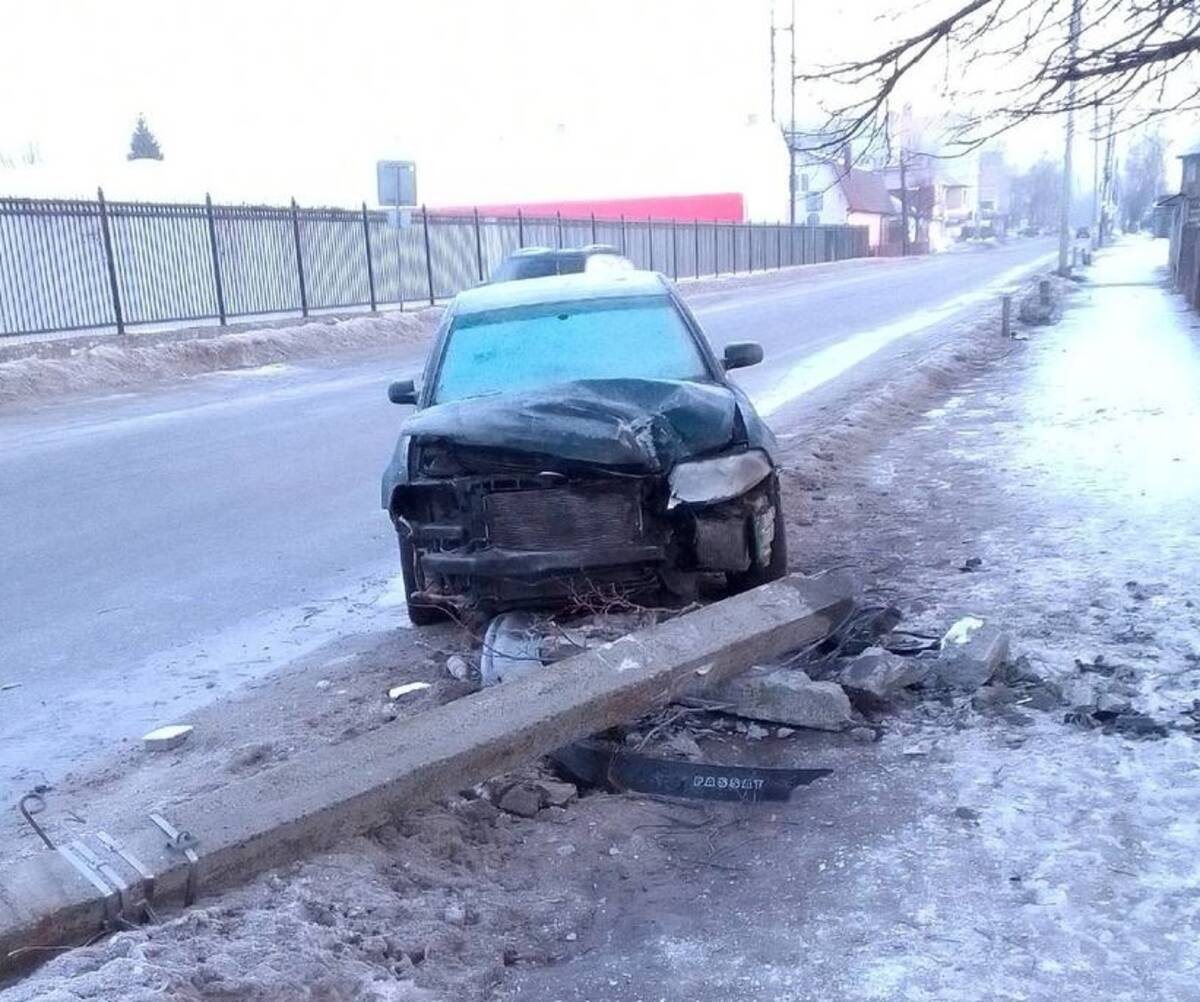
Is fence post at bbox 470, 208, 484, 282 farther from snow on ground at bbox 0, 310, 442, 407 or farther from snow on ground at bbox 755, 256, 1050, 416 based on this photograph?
snow on ground at bbox 755, 256, 1050, 416

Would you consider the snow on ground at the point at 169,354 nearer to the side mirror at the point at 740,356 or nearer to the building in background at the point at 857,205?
the side mirror at the point at 740,356

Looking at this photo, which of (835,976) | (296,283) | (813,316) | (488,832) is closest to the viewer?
(835,976)

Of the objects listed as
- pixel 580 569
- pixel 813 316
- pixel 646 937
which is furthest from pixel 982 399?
pixel 813 316

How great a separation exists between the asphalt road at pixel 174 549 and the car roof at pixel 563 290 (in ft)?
5.86

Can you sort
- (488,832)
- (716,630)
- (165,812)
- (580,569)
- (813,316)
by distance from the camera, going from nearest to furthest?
(165,812) → (488,832) → (716,630) → (580,569) → (813,316)

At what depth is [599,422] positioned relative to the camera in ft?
17.4

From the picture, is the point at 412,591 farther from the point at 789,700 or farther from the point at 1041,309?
the point at 1041,309

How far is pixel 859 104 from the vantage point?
745cm

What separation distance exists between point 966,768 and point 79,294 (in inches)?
757

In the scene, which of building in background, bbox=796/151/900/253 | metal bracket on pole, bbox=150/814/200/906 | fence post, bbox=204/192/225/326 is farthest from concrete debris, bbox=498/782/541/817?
building in background, bbox=796/151/900/253

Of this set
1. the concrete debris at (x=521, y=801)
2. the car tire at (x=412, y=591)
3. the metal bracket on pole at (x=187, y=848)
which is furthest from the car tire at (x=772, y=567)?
the metal bracket on pole at (x=187, y=848)

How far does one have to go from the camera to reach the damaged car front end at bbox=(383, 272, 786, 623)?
5301 millimetres

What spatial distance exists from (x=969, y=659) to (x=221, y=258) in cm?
2093

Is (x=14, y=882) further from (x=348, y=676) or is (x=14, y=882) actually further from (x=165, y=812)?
(x=348, y=676)
